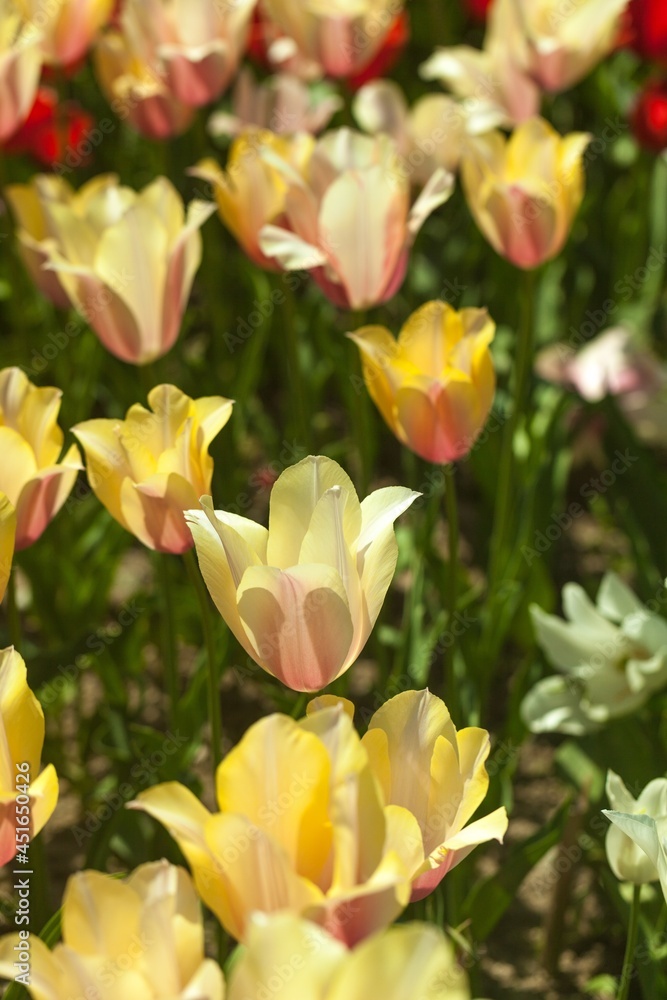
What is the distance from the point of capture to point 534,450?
5.56 ft

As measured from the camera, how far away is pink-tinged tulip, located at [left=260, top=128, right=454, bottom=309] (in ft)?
4.27

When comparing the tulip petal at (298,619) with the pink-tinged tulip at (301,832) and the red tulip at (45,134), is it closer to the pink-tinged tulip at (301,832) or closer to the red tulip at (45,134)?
the pink-tinged tulip at (301,832)

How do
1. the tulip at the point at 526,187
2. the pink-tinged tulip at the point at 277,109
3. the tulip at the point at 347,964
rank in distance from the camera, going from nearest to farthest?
the tulip at the point at 347,964, the tulip at the point at 526,187, the pink-tinged tulip at the point at 277,109

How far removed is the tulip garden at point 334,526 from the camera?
27.7 inches

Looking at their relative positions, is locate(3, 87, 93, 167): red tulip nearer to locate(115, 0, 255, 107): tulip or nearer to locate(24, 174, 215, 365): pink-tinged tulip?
locate(115, 0, 255, 107): tulip

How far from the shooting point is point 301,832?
28.1 inches

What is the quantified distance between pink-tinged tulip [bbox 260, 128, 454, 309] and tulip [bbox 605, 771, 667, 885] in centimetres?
59

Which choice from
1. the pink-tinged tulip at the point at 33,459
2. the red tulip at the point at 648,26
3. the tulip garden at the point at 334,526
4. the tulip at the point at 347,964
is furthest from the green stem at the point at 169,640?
the red tulip at the point at 648,26

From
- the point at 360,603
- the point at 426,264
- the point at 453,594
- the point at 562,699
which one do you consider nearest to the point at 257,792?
the point at 360,603

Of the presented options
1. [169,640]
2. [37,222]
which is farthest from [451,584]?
[37,222]

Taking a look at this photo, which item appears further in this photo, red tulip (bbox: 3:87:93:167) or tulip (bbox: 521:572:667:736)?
red tulip (bbox: 3:87:93:167)

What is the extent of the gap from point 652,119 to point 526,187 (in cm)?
63

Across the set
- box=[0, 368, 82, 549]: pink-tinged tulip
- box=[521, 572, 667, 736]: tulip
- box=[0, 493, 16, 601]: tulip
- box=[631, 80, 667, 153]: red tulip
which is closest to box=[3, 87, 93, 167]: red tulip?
box=[631, 80, 667, 153]: red tulip

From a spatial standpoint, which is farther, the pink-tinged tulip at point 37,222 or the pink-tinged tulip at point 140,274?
the pink-tinged tulip at point 37,222
